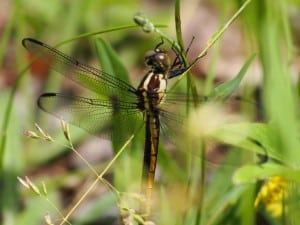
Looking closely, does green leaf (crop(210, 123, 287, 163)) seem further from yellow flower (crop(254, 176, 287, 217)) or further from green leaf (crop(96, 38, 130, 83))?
green leaf (crop(96, 38, 130, 83))

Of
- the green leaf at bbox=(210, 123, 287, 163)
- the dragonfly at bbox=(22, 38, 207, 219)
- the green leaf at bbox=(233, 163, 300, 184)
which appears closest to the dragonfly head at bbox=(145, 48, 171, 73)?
the dragonfly at bbox=(22, 38, 207, 219)

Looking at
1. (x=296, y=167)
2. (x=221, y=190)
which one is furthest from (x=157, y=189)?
(x=296, y=167)

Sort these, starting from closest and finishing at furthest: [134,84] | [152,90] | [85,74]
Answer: [152,90]
[85,74]
[134,84]

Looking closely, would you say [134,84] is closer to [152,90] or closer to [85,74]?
[85,74]

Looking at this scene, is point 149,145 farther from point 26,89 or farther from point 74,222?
point 26,89

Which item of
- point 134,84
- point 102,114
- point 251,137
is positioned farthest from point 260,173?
point 134,84

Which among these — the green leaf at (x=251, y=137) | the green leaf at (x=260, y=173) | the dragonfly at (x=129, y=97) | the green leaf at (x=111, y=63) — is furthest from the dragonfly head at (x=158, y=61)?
the green leaf at (x=260, y=173)

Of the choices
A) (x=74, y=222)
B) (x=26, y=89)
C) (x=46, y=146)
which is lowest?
(x=74, y=222)
